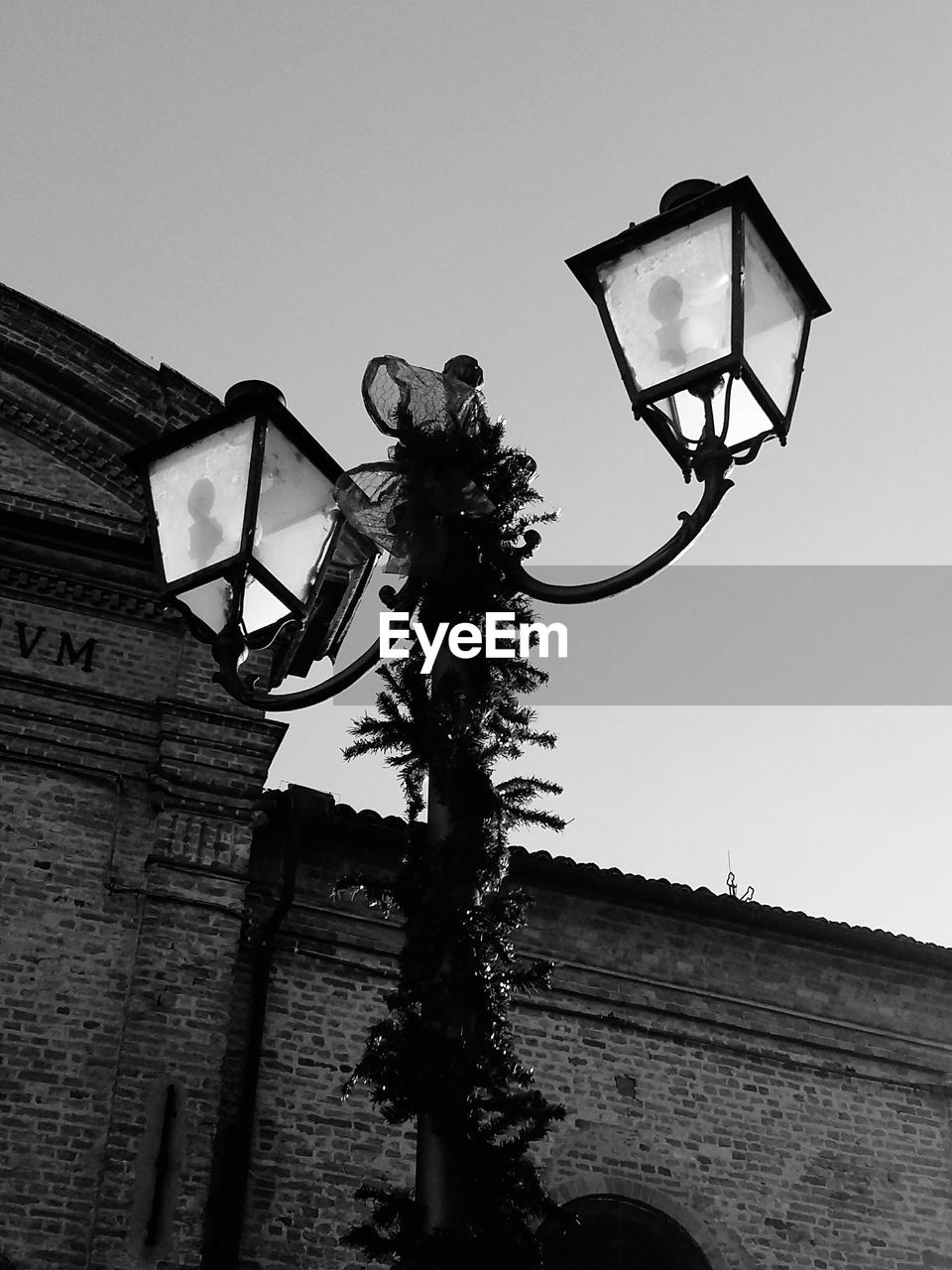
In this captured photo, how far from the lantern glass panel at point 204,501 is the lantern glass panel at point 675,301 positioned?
1184 mm

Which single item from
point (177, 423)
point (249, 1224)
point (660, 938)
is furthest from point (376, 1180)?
point (177, 423)

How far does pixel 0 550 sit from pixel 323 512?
6995 mm

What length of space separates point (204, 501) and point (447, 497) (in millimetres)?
740

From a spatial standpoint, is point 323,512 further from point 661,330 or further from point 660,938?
point 660,938

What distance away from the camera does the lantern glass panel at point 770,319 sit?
4.32 meters

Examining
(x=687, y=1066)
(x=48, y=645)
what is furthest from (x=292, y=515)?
(x=687, y=1066)

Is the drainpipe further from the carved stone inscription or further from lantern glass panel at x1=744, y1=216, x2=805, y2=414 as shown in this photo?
lantern glass panel at x1=744, y1=216, x2=805, y2=414

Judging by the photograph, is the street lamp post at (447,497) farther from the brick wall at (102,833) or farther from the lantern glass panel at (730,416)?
the brick wall at (102,833)

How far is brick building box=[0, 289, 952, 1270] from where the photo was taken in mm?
9492

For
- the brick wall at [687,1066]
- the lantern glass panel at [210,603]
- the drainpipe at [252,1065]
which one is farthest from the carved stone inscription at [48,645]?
the lantern glass panel at [210,603]

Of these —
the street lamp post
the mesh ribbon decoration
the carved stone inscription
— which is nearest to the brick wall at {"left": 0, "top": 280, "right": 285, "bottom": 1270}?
the carved stone inscription

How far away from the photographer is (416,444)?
4816 millimetres

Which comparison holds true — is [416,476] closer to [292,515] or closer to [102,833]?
[292,515]

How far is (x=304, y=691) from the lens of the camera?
471cm
